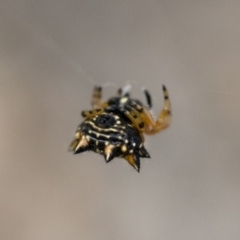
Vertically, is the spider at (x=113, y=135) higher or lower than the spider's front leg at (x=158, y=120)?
lower

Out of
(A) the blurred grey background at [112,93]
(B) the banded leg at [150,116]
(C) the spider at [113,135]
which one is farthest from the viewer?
(A) the blurred grey background at [112,93]

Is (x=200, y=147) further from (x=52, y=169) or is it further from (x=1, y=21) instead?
(x=1, y=21)

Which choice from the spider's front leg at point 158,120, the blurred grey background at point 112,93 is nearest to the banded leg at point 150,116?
the spider's front leg at point 158,120

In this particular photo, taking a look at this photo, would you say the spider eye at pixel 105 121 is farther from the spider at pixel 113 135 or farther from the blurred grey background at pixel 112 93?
the blurred grey background at pixel 112 93

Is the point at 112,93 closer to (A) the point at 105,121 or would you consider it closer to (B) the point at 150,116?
(B) the point at 150,116

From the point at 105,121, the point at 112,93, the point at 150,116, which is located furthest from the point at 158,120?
the point at 112,93

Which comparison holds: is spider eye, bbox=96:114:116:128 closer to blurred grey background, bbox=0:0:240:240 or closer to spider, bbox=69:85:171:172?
spider, bbox=69:85:171:172

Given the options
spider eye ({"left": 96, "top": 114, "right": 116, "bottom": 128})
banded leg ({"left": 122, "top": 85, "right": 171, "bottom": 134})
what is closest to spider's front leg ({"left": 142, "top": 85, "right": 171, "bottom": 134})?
banded leg ({"left": 122, "top": 85, "right": 171, "bottom": 134})

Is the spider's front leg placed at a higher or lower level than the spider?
higher
